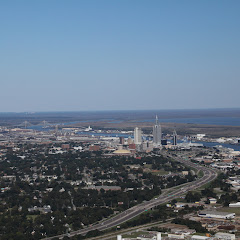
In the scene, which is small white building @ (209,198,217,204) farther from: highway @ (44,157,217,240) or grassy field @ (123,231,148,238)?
grassy field @ (123,231,148,238)

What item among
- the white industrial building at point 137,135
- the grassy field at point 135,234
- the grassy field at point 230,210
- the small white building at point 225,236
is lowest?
the grassy field at point 135,234

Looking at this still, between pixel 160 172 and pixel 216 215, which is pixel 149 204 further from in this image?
pixel 160 172

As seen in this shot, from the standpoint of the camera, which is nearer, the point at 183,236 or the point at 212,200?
the point at 183,236

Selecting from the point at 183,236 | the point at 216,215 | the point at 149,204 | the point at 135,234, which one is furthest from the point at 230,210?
the point at 135,234

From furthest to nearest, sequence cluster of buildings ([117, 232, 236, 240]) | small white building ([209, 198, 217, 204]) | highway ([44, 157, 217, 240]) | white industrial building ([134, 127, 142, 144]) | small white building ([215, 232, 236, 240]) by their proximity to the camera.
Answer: white industrial building ([134, 127, 142, 144]) < small white building ([209, 198, 217, 204]) < highway ([44, 157, 217, 240]) < cluster of buildings ([117, 232, 236, 240]) < small white building ([215, 232, 236, 240])

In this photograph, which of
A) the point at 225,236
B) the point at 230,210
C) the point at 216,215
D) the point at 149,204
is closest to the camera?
the point at 225,236

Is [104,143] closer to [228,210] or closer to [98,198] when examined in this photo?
[98,198]

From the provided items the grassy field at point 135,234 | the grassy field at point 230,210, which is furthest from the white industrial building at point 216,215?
the grassy field at point 135,234

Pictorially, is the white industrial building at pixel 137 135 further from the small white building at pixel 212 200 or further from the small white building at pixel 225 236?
the small white building at pixel 225 236

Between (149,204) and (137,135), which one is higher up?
(137,135)

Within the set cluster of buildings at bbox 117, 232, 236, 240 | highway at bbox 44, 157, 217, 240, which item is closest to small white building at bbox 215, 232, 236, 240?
cluster of buildings at bbox 117, 232, 236, 240

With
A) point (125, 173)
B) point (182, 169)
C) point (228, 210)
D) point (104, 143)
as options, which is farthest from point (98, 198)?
point (104, 143)
